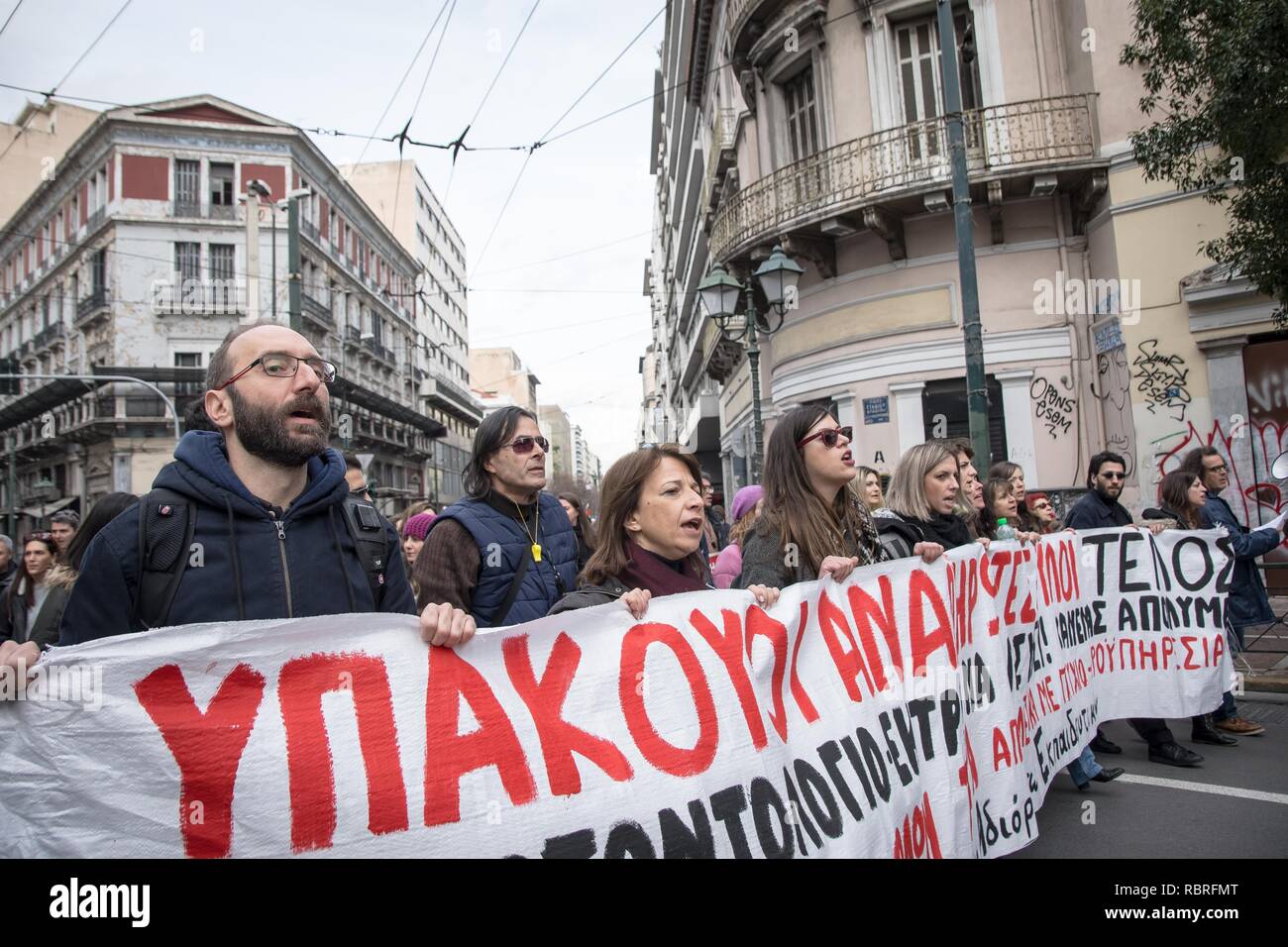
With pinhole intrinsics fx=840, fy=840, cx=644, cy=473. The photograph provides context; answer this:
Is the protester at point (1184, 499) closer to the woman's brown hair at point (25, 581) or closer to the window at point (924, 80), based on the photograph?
the woman's brown hair at point (25, 581)

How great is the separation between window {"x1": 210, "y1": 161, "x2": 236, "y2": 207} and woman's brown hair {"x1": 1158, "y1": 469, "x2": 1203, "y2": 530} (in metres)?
42.8

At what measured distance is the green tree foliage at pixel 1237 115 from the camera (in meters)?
7.83

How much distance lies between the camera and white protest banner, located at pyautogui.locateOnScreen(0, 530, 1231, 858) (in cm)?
171

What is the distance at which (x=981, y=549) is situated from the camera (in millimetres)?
3906

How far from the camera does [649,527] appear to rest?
2928mm

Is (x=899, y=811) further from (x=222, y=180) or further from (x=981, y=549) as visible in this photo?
(x=222, y=180)

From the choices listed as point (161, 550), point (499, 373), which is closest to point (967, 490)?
point (161, 550)

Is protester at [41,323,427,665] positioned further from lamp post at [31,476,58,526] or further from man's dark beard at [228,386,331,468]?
Result: lamp post at [31,476,58,526]

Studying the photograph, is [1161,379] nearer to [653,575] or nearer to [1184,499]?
[1184,499]

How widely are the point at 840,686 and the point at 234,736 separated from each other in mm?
1887

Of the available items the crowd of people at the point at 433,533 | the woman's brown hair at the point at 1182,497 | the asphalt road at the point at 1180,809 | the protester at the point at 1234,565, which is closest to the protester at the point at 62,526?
the crowd of people at the point at 433,533

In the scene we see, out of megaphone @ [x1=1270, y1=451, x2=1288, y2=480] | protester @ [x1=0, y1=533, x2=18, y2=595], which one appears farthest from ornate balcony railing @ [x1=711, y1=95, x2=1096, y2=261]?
protester @ [x1=0, y1=533, x2=18, y2=595]

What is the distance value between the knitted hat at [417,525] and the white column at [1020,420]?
9.78 meters
